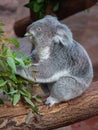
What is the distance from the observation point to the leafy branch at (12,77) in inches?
93.7

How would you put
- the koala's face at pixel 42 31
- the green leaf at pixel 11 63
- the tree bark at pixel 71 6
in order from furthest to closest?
the tree bark at pixel 71 6 → the koala's face at pixel 42 31 → the green leaf at pixel 11 63

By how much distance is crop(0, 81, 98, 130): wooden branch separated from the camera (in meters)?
2.56

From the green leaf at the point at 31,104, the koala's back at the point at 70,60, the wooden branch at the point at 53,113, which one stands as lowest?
the wooden branch at the point at 53,113

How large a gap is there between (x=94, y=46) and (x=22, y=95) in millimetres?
3741

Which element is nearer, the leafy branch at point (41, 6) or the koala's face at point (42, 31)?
the koala's face at point (42, 31)

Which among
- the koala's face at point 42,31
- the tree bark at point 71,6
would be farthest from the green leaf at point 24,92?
the tree bark at point 71,6

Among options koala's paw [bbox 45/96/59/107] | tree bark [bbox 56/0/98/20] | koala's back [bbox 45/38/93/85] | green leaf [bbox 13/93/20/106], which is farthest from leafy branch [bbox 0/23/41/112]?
tree bark [bbox 56/0/98/20]

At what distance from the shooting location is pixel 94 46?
244 inches

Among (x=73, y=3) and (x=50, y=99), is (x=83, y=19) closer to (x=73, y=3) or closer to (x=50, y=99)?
(x=73, y=3)

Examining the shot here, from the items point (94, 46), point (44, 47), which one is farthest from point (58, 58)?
point (94, 46)

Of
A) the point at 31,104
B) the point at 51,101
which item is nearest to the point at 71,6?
the point at 51,101

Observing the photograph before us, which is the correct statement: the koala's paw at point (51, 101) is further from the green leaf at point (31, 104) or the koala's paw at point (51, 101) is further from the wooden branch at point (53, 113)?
the green leaf at point (31, 104)

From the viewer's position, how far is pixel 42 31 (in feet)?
8.83

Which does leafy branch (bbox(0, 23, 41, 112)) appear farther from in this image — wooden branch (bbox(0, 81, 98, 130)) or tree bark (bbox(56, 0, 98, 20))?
tree bark (bbox(56, 0, 98, 20))
